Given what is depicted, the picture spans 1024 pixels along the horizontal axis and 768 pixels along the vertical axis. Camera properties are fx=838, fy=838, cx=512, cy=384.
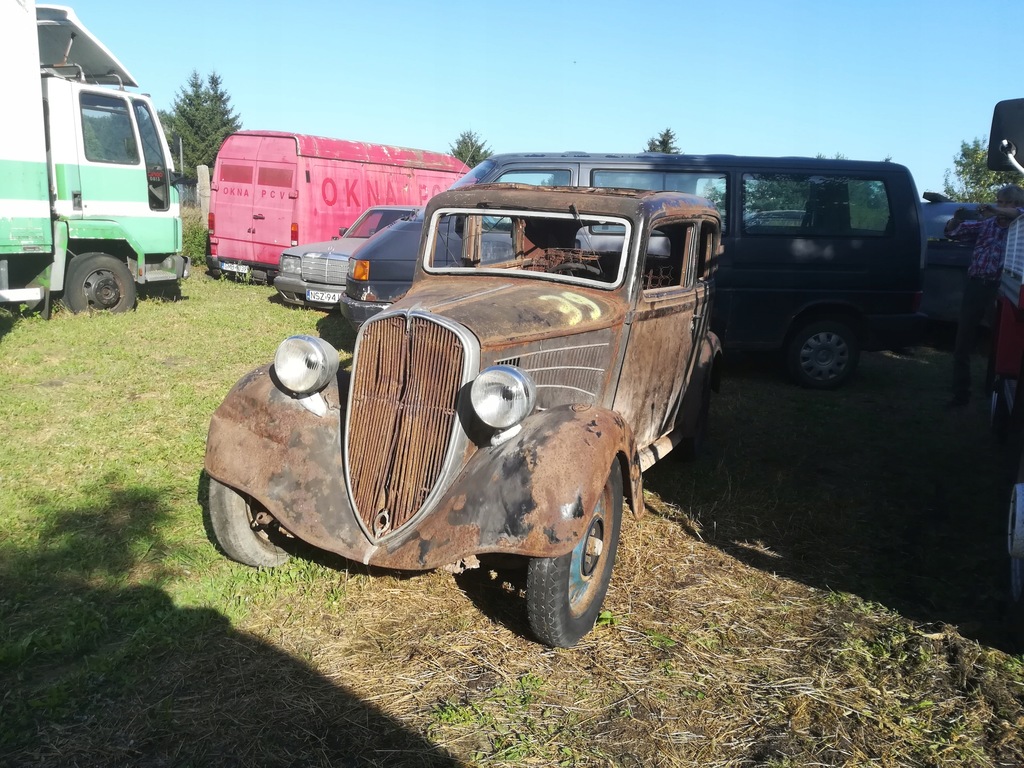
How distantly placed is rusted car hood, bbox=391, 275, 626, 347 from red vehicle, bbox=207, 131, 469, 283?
9.85 meters

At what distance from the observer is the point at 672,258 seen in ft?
18.0

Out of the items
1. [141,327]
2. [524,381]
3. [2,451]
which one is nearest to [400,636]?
[524,381]

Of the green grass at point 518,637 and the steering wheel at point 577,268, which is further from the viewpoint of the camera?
the steering wheel at point 577,268

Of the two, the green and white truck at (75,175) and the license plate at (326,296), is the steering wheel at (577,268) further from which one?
the green and white truck at (75,175)

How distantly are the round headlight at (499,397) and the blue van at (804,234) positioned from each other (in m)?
4.90

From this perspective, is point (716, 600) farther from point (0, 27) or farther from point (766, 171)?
point (0, 27)

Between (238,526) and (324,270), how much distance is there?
7.87 m

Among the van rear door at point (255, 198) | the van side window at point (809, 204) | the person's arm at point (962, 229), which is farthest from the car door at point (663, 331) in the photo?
the van rear door at point (255, 198)

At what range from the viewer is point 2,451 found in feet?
17.6

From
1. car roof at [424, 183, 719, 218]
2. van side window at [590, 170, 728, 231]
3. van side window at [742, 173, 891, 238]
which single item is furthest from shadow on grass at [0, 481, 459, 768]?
van side window at [742, 173, 891, 238]

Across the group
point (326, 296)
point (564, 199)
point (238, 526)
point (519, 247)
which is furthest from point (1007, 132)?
point (326, 296)

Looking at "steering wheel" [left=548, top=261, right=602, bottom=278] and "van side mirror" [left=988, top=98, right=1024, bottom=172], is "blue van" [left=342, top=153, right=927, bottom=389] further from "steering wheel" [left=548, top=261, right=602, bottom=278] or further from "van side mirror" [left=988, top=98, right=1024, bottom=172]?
"van side mirror" [left=988, top=98, right=1024, bottom=172]

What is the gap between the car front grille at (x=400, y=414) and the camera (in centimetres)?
336

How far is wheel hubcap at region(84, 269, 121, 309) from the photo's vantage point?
34.0 feet
